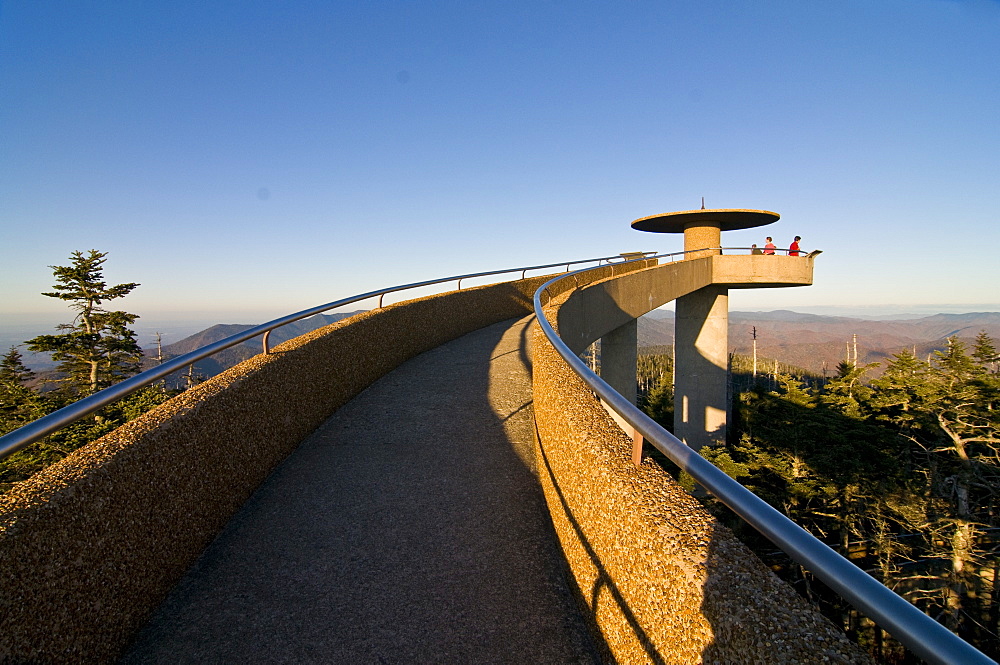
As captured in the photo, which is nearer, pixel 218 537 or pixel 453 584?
pixel 453 584

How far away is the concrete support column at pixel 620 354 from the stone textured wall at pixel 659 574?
21200mm

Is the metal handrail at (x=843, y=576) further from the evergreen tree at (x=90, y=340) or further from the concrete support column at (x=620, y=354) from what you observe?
the evergreen tree at (x=90, y=340)

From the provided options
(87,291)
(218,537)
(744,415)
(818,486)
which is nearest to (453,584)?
(218,537)

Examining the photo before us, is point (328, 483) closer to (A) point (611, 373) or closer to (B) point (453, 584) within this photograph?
(B) point (453, 584)

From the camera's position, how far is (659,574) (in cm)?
218

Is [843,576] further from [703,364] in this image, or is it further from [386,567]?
[703,364]

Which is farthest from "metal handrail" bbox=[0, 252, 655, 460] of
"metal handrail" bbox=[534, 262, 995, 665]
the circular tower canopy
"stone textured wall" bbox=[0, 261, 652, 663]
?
the circular tower canopy

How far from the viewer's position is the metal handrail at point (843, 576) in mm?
1097

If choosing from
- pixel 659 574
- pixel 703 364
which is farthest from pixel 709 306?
pixel 659 574

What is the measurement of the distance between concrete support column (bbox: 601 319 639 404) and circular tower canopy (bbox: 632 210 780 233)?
5.98m

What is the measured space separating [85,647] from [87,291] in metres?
51.5

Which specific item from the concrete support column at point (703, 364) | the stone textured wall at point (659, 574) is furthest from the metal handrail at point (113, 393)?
the concrete support column at point (703, 364)

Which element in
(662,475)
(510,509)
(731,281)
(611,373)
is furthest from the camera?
(731,281)

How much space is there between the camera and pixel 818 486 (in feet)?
102
